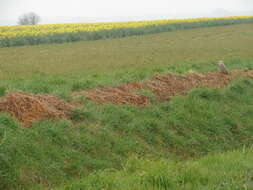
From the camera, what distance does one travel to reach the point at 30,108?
7480 mm

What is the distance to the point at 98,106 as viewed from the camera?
8609mm

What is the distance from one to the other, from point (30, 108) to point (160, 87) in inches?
171

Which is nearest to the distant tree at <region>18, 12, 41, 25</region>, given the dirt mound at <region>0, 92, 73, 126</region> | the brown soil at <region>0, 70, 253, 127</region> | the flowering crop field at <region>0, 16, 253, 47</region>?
the flowering crop field at <region>0, 16, 253, 47</region>

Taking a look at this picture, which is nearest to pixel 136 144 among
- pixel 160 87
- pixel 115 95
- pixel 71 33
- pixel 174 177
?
pixel 115 95

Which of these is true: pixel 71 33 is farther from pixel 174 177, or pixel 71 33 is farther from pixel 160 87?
pixel 174 177

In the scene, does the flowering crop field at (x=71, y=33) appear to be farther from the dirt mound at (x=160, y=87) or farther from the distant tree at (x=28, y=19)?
the distant tree at (x=28, y=19)

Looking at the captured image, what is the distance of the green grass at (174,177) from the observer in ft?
16.0

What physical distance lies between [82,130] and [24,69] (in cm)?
920

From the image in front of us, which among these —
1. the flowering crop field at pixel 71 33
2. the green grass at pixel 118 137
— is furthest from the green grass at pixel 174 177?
the flowering crop field at pixel 71 33

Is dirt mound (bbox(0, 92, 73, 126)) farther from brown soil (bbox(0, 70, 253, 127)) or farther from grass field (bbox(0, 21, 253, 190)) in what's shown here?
grass field (bbox(0, 21, 253, 190))

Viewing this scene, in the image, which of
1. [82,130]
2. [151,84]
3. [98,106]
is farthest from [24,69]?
[82,130]

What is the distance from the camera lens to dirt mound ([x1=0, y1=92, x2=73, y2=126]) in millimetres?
7273

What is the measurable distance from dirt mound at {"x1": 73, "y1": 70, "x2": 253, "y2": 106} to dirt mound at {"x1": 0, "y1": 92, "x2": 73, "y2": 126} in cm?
121

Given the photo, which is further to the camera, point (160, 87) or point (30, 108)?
point (160, 87)
